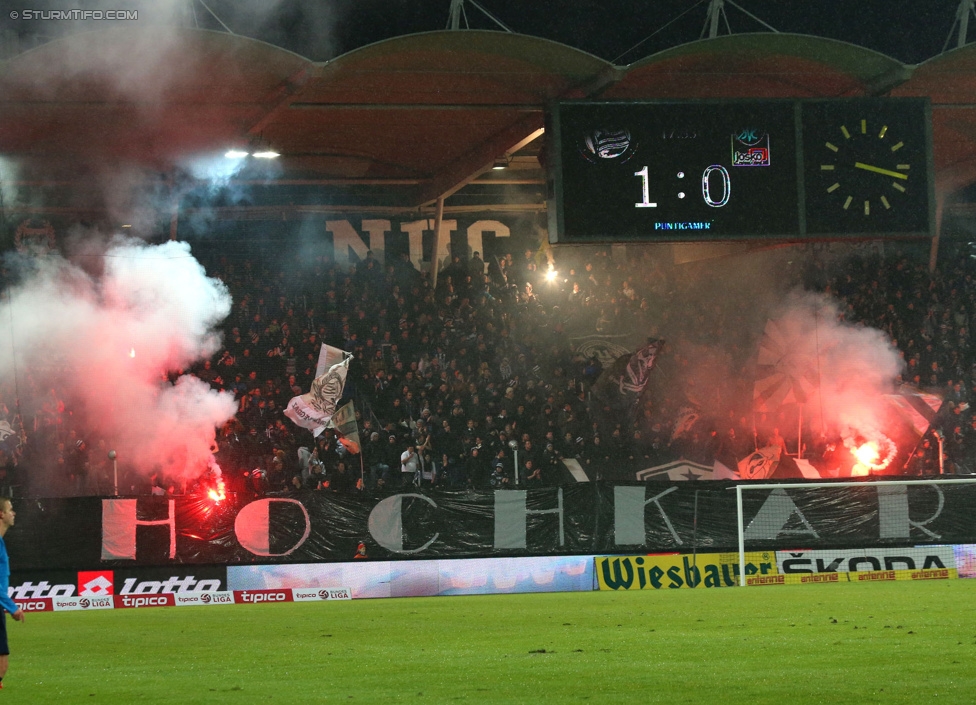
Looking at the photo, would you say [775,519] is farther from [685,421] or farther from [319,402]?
[319,402]

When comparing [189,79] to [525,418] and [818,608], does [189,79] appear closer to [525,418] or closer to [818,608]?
[525,418]

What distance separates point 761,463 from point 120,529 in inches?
491

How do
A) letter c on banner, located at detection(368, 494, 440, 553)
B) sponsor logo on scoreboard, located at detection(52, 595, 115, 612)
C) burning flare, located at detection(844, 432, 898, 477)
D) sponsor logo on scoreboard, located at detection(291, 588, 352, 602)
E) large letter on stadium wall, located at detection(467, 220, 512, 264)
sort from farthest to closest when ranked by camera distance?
large letter on stadium wall, located at detection(467, 220, 512, 264), burning flare, located at detection(844, 432, 898, 477), letter c on banner, located at detection(368, 494, 440, 553), sponsor logo on scoreboard, located at detection(291, 588, 352, 602), sponsor logo on scoreboard, located at detection(52, 595, 115, 612)

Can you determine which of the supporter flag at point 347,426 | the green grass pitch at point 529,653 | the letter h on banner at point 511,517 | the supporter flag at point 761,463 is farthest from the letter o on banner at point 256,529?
the supporter flag at point 761,463

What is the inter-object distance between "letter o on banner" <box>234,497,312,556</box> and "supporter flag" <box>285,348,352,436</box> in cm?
356

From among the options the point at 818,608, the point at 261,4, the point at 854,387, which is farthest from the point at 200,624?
the point at 854,387

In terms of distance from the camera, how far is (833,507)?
59.9ft

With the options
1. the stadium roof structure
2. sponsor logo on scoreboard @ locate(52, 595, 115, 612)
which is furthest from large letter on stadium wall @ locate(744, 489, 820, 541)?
sponsor logo on scoreboard @ locate(52, 595, 115, 612)

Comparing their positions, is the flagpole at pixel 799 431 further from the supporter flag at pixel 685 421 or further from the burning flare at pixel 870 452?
the supporter flag at pixel 685 421

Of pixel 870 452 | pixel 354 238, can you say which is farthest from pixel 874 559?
pixel 354 238

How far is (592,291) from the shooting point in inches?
1016

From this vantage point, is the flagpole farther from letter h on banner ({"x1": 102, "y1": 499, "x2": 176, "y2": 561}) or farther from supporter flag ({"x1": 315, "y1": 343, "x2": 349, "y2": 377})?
letter h on banner ({"x1": 102, "y1": 499, "x2": 176, "y2": 561})

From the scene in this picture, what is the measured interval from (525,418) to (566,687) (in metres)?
14.6

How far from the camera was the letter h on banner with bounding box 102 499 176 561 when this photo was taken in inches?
657
